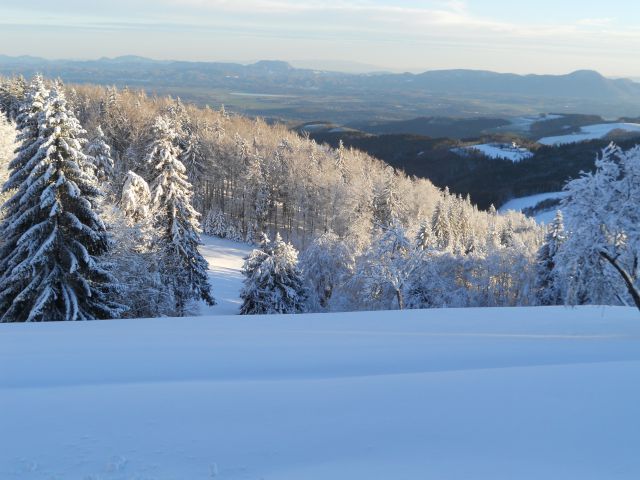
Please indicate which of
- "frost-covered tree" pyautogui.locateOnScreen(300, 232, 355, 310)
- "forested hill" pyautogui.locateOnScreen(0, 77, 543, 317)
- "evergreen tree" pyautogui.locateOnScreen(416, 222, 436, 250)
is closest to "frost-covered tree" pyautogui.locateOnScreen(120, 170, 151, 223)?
"forested hill" pyautogui.locateOnScreen(0, 77, 543, 317)

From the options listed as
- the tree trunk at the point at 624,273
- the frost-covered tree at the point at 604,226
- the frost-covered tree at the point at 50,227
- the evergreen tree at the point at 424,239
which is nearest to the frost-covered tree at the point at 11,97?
the evergreen tree at the point at 424,239

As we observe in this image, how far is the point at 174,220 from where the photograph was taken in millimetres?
24672

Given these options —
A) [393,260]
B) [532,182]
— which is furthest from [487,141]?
[393,260]

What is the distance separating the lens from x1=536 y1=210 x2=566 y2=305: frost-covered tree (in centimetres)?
3047

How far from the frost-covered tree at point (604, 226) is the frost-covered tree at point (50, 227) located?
13.9 metres

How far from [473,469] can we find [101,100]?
80.1m

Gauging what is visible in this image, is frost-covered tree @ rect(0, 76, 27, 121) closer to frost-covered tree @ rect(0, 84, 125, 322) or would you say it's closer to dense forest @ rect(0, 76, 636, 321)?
dense forest @ rect(0, 76, 636, 321)

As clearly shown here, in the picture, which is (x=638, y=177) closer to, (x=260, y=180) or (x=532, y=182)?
(x=260, y=180)

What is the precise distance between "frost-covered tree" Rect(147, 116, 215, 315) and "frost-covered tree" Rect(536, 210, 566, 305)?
21.0 meters

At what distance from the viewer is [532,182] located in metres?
134

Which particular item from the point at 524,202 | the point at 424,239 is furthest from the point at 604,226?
the point at 524,202

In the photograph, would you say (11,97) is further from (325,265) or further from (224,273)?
(325,265)

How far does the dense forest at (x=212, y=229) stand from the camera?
15.4 m

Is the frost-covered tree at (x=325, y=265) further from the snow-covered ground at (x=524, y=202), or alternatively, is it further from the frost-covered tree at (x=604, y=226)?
the snow-covered ground at (x=524, y=202)
